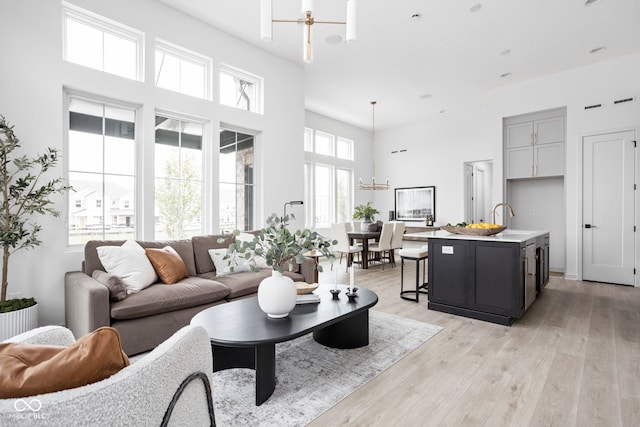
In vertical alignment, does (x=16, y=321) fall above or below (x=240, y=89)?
below

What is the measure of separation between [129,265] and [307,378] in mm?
1853

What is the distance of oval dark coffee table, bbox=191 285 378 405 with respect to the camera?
190 cm

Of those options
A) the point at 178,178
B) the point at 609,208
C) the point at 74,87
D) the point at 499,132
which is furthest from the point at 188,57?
the point at 609,208

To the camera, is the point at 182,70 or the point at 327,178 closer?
the point at 182,70

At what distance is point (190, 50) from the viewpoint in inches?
159

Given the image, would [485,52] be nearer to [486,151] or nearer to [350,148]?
[486,151]

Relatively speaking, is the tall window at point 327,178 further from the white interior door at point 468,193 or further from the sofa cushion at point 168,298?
the sofa cushion at point 168,298

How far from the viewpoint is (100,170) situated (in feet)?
11.2

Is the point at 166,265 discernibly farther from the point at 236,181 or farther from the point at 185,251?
the point at 236,181

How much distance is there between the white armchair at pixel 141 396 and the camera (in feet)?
2.50

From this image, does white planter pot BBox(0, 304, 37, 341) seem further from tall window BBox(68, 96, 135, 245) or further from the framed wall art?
the framed wall art

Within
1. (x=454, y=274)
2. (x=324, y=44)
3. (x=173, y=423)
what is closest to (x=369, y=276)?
(x=454, y=274)

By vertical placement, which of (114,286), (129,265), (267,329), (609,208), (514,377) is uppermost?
(609,208)

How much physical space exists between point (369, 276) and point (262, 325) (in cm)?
383
